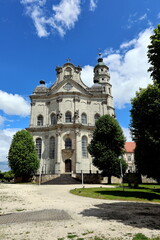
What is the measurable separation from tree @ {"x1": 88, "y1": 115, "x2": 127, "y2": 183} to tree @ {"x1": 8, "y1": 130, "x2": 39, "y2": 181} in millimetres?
13165

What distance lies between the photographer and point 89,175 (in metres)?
35.2

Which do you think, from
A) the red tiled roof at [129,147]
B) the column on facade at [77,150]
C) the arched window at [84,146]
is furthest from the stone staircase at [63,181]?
the red tiled roof at [129,147]

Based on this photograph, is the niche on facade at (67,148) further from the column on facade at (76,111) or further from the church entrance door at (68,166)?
the column on facade at (76,111)

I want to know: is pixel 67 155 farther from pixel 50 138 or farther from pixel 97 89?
pixel 97 89

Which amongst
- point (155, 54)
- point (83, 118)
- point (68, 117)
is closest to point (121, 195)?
point (155, 54)

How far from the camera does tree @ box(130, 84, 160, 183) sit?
15.7 meters

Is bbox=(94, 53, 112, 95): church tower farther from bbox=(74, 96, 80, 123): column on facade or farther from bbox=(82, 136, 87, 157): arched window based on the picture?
bbox=(82, 136, 87, 157): arched window

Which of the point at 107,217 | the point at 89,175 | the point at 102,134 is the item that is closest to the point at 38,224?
the point at 107,217

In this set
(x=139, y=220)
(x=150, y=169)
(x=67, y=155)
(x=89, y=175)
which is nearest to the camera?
(x=139, y=220)

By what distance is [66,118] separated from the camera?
4462 cm

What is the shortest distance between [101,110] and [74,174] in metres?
19.0

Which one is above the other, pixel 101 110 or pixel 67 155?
pixel 101 110

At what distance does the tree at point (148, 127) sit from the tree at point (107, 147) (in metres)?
12.5

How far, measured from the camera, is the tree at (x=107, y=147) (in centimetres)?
3064
